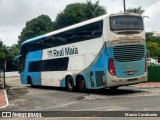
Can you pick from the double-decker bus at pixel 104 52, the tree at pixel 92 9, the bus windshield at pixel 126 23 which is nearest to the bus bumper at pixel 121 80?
the double-decker bus at pixel 104 52

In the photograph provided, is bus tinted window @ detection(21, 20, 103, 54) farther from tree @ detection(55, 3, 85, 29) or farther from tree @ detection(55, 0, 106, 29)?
tree @ detection(55, 3, 85, 29)

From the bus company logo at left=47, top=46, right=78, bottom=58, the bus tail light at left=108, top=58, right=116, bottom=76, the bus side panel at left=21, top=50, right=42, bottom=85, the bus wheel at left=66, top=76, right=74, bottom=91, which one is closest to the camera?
the bus tail light at left=108, top=58, right=116, bottom=76

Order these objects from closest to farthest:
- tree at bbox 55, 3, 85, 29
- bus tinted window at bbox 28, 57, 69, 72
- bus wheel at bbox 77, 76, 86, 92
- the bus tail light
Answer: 1. the bus tail light
2. bus wheel at bbox 77, 76, 86, 92
3. bus tinted window at bbox 28, 57, 69, 72
4. tree at bbox 55, 3, 85, 29

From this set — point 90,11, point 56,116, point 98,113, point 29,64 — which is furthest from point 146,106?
point 90,11

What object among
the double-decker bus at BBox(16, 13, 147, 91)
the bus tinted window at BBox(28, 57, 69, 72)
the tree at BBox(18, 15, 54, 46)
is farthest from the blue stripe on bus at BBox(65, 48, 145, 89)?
the tree at BBox(18, 15, 54, 46)

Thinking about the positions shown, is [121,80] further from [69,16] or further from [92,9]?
[69,16]

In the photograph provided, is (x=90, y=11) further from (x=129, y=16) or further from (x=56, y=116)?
(x=56, y=116)

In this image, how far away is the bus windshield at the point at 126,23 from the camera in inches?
764

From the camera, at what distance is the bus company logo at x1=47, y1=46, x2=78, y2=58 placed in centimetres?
2232

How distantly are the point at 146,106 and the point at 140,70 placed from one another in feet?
20.7

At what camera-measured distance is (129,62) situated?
65.0 feet

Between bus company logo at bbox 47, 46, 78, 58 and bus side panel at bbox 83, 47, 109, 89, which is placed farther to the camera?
bus company logo at bbox 47, 46, 78, 58

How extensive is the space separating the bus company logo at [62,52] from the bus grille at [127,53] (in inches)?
129

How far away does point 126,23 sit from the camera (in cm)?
1978
